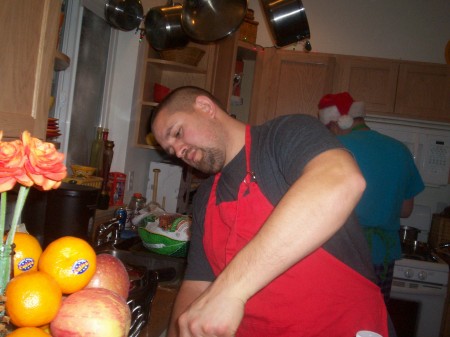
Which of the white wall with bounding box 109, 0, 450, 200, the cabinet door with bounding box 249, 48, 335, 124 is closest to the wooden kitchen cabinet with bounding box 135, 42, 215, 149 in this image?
the cabinet door with bounding box 249, 48, 335, 124

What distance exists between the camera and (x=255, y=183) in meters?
1.12

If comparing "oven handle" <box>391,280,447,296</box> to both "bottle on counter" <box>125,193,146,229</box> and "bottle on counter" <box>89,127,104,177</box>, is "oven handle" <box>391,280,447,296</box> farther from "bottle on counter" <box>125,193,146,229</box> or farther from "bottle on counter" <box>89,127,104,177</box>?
"bottle on counter" <box>89,127,104,177</box>

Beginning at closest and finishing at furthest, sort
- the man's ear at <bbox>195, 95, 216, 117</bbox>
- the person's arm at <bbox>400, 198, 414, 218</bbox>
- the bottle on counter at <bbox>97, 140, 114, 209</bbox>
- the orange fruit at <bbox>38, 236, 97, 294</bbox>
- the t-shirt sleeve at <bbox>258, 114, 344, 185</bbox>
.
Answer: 1. the orange fruit at <bbox>38, 236, 97, 294</bbox>
2. the t-shirt sleeve at <bbox>258, 114, 344, 185</bbox>
3. the man's ear at <bbox>195, 95, 216, 117</bbox>
4. the bottle on counter at <bbox>97, 140, 114, 209</bbox>
5. the person's arm at <bbox>400, 198, 414, 218</bbox>

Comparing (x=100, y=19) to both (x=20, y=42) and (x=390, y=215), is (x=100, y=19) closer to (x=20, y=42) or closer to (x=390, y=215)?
(x=20, y=42)

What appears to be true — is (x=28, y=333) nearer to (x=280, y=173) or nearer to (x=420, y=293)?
(x=280, y=173)

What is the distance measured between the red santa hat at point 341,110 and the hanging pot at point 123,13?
1.26m

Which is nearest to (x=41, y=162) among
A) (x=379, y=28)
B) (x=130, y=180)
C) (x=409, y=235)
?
(x=130, y=180)

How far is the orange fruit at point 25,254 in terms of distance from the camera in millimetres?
664

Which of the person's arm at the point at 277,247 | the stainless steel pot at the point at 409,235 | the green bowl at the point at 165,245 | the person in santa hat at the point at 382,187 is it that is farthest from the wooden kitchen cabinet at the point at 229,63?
the person's arm at the point at 277,247

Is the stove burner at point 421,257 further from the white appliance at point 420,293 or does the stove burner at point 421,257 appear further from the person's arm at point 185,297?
the person's arm at point 185,297

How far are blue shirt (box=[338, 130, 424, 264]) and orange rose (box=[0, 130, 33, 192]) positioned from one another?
189cm

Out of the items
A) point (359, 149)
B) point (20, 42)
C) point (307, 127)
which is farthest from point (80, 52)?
point (307, 127)

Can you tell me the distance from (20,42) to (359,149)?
1709 mm

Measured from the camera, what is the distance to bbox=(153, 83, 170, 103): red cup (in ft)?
8.59
